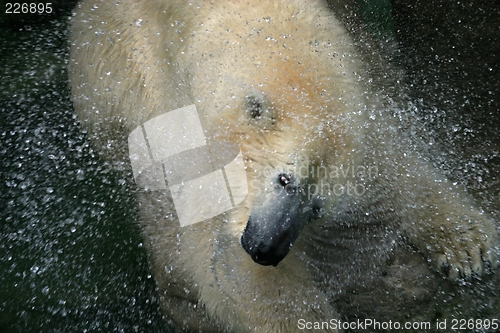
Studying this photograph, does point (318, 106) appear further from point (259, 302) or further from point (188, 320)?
point (188, 320)

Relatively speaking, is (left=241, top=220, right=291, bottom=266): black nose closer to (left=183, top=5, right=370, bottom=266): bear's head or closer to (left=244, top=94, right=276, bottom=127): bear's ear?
(left=183, top=5, right=370, bottom=266): bear's head

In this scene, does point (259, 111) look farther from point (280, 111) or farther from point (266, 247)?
point (266, 247)

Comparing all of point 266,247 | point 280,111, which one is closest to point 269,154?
point 280,111

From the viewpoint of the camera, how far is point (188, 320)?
212 centimetres

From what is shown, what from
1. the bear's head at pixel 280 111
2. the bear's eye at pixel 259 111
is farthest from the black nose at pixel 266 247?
the bear's eye at pixel 259 111

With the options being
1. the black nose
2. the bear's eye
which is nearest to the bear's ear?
the bear's eye

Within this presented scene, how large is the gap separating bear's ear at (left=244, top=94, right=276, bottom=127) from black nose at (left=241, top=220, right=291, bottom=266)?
451 mm

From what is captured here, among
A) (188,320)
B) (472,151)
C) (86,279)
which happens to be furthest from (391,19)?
(86,279)

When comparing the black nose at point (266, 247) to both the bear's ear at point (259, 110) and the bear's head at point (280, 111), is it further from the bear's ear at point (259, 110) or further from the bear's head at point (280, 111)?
the bear's ear at point (259, 110)

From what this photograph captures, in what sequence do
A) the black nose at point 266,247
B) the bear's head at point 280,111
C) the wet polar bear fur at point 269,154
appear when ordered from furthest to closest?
the wet polar bear fur at point 269,154 < the bear's head at point 280,111 < the black nose at point 266,247

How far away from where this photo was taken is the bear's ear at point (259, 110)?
1719 mm

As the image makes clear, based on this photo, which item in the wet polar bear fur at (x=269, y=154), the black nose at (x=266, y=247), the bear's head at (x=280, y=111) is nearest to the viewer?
the black nose at (x=266, y=247)

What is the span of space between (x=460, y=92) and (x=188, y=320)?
191 centimetres

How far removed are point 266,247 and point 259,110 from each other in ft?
1.84
